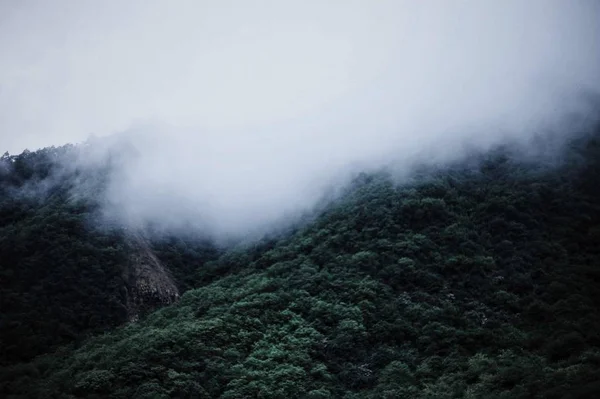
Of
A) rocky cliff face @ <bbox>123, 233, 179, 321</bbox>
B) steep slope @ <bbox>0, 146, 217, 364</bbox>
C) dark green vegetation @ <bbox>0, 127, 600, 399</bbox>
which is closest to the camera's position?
dark green vegetation @ <bbox>0, 127, 600, 399</bbox>

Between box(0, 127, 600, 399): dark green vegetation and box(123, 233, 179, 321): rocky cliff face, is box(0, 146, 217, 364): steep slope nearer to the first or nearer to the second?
box(123, 233, 179, 321): rocky cliff face

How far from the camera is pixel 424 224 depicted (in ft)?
133

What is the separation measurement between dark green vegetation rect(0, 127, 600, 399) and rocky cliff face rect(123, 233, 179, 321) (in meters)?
1.81

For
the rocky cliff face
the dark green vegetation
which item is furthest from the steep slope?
the dark green vegetation

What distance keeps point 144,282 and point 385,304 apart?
2238cm

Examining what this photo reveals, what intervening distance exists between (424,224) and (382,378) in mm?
17416

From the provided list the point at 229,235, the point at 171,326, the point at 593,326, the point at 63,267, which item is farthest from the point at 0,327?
the point at 593,326

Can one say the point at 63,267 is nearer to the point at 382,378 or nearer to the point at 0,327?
the point at 0,327

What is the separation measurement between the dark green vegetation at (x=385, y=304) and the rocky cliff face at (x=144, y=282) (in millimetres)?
1810

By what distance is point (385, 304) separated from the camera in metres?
33.2

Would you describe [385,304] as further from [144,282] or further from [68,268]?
[68,268]

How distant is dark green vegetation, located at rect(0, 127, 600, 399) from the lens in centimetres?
2538

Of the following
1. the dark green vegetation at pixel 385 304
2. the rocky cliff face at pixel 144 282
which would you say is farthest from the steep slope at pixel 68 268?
the dark green vegetation at pixel 385 304

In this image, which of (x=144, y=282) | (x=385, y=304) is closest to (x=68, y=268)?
(x=144, y=282)
